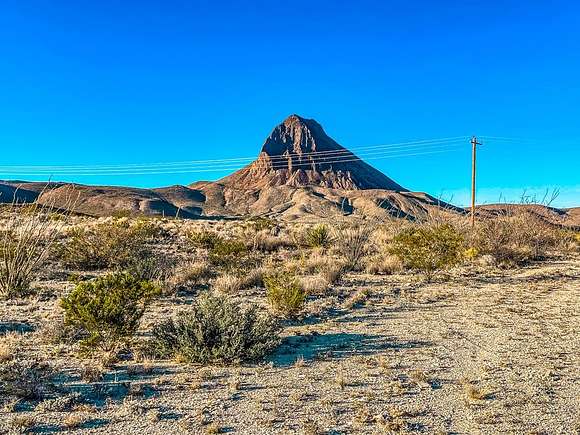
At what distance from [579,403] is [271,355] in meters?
4.38

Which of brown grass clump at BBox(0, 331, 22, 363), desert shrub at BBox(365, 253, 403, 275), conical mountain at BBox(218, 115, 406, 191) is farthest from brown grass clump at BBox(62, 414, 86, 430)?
conical mountain at BBox(218, 115, 406, 191)

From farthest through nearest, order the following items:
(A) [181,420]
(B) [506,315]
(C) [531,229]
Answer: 1. (C) [531,229]
2. (B) [506,315]
3. (A) [181,420]

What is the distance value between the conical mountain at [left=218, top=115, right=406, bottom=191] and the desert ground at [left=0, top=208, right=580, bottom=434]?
4874 inches

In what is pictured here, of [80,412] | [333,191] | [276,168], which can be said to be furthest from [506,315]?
[276,168]

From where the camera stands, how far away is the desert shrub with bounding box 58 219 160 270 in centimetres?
1995

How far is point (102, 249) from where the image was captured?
2061 centimetres

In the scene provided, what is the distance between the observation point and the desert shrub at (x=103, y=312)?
8.85 m

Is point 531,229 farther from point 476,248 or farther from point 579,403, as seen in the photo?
point 579,403

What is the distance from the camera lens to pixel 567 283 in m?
17.5

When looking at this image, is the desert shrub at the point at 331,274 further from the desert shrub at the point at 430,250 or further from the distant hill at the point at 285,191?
the distant hill at the point at 285,191

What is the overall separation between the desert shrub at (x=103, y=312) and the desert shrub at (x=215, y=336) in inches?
28.8

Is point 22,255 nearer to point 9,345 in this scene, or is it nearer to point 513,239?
point 9,345

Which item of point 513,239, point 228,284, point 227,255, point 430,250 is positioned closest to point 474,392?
point 228,284

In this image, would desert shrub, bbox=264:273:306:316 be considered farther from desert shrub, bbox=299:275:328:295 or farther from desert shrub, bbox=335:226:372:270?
desert shrub, bbox=335:226:372:270
